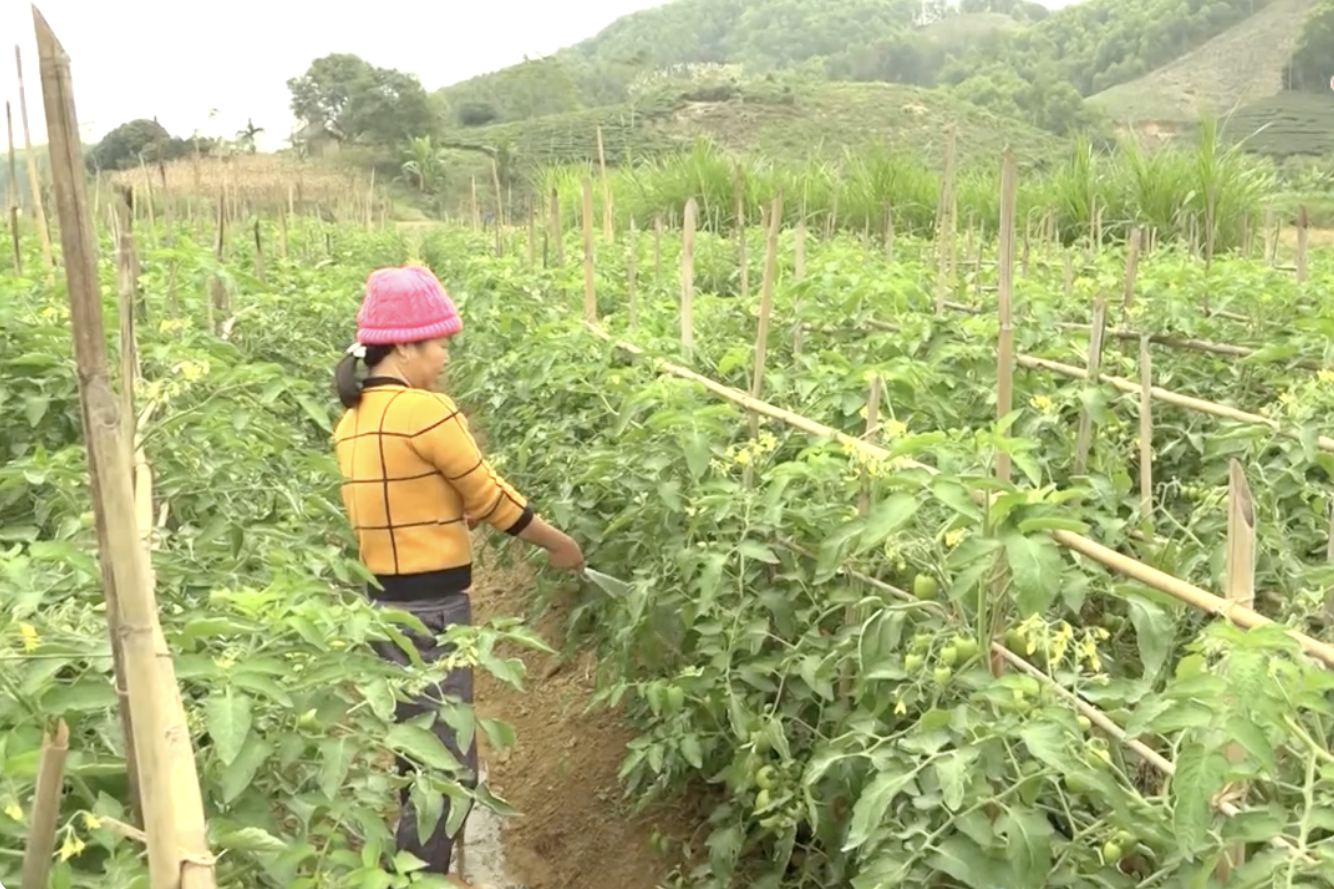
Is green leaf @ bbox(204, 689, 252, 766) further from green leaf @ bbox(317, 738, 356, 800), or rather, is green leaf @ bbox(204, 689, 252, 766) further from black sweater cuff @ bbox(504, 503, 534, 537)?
black sweater cuff @ bbox(504, 503, 534, 537)

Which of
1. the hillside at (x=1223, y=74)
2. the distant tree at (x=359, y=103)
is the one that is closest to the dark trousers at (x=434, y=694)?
the distant tree at (x=359, y=103)

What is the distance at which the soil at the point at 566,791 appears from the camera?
310cm

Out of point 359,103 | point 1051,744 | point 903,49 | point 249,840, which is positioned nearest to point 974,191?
point 1051,744

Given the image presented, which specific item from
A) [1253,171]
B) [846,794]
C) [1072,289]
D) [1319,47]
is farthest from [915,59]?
[846,794]

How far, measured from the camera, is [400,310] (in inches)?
104

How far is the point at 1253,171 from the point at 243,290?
24.5 feet

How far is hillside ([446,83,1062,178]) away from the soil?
28.0 meters

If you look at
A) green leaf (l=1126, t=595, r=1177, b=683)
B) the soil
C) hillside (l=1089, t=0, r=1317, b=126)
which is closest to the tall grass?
the soil

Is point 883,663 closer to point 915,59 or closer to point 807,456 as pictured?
point 807,456

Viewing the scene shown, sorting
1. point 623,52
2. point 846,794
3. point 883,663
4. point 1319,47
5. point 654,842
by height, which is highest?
point 623,52

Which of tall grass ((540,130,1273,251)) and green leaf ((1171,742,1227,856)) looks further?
tall grass ((540,130,1273,251))

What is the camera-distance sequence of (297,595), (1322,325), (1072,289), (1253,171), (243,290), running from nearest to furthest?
1. (297,595)
2. (1322,325)
3. (1072,289)
4. (243,290)
5. (1253,171)

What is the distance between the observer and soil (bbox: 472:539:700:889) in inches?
122

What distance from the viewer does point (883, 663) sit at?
6.64 feet
